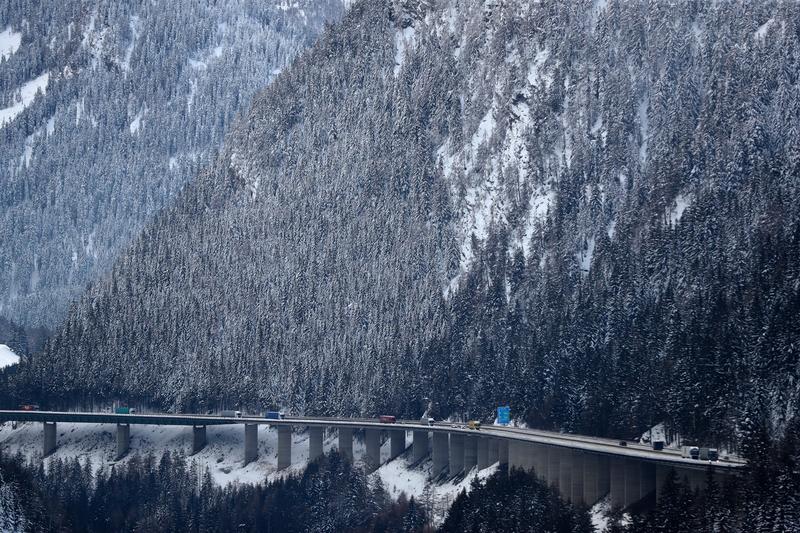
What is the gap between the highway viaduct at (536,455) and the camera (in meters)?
120

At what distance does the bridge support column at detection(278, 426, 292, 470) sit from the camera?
196 metres

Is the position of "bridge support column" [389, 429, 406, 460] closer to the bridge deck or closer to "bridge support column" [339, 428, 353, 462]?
the bridge deck

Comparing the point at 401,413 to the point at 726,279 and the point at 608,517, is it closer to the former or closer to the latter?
the point at 726,279

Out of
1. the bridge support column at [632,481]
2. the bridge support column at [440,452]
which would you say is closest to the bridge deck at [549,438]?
the bridge support column at [632,481]

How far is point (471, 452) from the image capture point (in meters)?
165

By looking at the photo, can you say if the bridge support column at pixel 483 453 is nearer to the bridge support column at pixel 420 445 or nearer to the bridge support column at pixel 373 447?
the bridge support column at pixel 420 445

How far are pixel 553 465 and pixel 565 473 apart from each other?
145 inches

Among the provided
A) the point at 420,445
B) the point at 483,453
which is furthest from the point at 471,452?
the point at 420,445

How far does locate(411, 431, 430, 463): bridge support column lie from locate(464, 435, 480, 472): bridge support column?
1464cm

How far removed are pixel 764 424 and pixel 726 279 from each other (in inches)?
1768

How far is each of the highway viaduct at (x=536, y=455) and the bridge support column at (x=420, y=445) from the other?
0.11 metres

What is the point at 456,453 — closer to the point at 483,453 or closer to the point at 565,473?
the point at 483,453

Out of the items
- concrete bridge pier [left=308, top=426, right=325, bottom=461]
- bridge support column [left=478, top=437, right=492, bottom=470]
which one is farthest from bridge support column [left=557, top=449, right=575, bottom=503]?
concrete bridge pier [left=308, top=426, right=325, bottom=461]

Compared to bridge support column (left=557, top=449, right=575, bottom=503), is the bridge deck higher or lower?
higher
